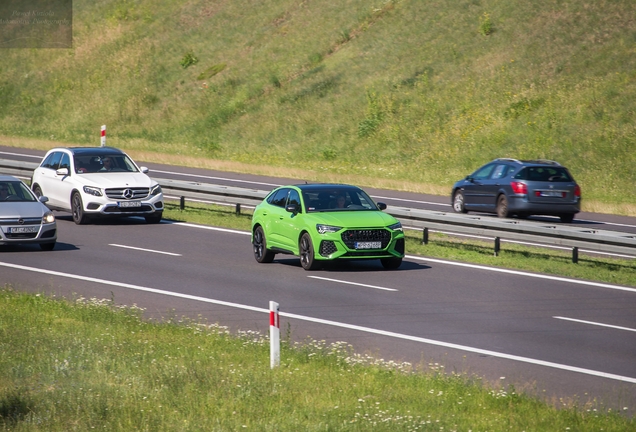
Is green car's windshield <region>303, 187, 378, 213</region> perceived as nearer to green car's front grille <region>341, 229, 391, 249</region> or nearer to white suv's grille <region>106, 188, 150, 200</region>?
green car's front grille <region>341, 229, 391, 249</region>

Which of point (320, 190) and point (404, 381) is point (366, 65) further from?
point (404, 381)

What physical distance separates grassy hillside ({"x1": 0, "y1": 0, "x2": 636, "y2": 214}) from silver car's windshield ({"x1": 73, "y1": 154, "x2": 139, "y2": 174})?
536 inches

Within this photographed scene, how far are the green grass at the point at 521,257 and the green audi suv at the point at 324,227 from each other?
2.62 metres

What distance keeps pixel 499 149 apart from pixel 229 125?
17.6 m

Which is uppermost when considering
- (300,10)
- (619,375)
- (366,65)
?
(300,10)

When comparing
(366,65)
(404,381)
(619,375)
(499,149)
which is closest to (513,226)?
(619,375)

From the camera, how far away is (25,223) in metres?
20.7

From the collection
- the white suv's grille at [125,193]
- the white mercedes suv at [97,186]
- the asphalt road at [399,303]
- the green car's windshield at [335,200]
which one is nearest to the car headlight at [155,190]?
the white mercedes suv at [97,186]

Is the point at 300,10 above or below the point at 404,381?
above

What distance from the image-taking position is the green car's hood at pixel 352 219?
1861cm

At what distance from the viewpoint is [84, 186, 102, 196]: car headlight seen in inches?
1004

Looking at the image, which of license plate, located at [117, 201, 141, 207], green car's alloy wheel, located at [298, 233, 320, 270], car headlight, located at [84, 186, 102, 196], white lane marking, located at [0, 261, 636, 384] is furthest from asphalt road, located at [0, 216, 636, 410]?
car headlight, located at [84, 186, 102, 196]

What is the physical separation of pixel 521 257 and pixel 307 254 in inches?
202

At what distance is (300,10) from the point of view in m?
62.4
